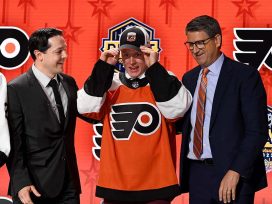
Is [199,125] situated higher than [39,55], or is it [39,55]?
[39,55]

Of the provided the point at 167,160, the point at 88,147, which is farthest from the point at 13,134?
the point at 88,147

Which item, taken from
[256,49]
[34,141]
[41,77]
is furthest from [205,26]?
[256,49]

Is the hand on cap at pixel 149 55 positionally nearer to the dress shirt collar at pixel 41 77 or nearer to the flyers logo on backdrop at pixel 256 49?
the dress shirt collar at pixel 41 77

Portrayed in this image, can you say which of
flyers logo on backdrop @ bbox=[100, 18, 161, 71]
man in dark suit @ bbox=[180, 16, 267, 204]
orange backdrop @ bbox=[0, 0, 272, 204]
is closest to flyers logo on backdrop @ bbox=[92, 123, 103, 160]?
orange backdrop @ bbox=[0, 0, 272, 204]

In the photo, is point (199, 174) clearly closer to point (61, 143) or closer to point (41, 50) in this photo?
point (61, 143)

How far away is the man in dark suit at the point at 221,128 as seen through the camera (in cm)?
186

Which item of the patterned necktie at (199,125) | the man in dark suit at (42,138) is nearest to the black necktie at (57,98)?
the man in dark suit at (42,138)

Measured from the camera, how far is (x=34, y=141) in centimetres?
203

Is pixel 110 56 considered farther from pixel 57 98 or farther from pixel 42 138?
pixel 42 138

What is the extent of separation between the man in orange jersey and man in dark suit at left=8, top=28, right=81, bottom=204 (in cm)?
19

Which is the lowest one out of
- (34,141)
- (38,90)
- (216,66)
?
(34,141)

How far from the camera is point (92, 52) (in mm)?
3469

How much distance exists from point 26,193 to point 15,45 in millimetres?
1808

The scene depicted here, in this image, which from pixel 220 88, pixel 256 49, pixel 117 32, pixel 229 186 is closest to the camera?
pixel 229 186
